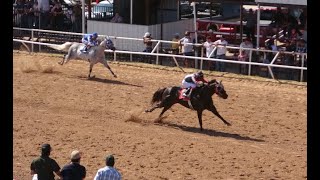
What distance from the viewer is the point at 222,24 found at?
25.1 m

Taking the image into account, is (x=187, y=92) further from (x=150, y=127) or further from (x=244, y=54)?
(x=244, y=54)

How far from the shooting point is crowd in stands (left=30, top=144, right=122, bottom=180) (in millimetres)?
8156

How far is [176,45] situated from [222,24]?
124 inches

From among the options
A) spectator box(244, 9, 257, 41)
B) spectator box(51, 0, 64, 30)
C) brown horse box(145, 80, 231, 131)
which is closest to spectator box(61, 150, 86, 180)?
brown horse box(145, 80, 231, 131)

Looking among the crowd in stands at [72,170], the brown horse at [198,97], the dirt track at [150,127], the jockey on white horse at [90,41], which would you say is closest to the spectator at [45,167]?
the crowd in stands at [72,170]

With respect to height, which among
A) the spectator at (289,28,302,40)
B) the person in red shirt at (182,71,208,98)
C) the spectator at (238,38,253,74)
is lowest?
the person in red shirt at (182,71,208,98)

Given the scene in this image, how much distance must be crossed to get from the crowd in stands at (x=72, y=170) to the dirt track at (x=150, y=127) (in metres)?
2.64

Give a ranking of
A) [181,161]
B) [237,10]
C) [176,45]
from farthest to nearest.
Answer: [237,10], [176,45], [181,161]

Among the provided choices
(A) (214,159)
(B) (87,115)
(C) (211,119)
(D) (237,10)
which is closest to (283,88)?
(C) (211,119)

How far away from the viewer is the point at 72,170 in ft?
27.1

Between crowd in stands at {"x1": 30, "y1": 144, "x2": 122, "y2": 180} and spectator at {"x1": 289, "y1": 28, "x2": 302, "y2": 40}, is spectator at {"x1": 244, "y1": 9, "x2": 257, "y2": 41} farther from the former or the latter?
crowd in stands at {"x1": 30, "y1": 144, "x2": 122, "y2": 180}

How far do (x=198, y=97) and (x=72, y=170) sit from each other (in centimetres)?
645

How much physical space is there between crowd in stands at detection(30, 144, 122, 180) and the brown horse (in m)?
5.91

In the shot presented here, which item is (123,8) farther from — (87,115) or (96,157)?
(96,157)
